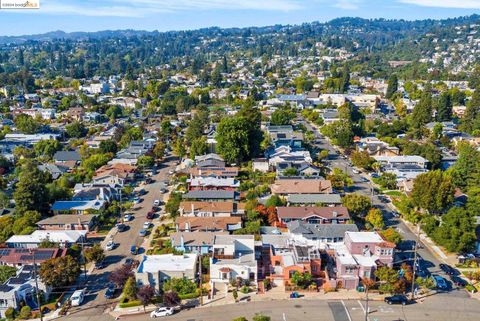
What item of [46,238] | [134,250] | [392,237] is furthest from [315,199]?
[46,238]

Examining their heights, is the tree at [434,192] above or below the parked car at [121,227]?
above

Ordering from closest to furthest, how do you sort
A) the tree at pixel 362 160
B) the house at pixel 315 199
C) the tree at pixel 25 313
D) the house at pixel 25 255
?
the tree at pixel 25 313 < the house at pixel 25 255 < the house at pixel 315 199 < the tree at pixel 362 160

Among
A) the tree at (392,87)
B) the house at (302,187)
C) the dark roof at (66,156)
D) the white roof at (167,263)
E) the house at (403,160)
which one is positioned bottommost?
the white roof at (167,263)

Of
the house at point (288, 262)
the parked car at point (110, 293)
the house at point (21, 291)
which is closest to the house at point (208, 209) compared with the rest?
the house at point (288, 262)

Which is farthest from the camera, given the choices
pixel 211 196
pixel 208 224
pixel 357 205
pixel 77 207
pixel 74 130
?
pixel 74 130

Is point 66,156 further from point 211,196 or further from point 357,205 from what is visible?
point 357,205

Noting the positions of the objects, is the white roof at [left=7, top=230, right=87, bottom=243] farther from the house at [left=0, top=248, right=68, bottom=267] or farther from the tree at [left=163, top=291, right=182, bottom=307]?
the tree at [left=163, top=291, right=182, bottom=307]

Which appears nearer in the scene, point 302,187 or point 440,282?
point 440,282

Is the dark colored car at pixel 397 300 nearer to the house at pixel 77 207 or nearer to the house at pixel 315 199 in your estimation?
the house at pixel 315 199
